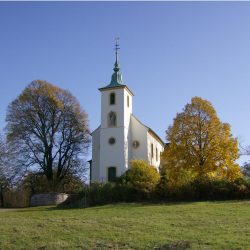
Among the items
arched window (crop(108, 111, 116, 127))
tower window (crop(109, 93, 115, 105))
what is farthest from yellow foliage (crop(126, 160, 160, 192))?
tower window (crop(109, 93, 115, 105))

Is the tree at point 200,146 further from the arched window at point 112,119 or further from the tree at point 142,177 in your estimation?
the arched window at point 112,119

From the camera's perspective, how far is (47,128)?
46.2 meters

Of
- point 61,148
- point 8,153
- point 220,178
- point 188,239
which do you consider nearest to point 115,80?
point 61,148

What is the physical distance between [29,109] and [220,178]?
22854mm

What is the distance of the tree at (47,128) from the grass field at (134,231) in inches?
975

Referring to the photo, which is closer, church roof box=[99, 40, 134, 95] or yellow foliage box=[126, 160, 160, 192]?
yellow foliage box=[126, 160, 160, 192]

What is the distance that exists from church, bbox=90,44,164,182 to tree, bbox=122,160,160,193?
8.61 m

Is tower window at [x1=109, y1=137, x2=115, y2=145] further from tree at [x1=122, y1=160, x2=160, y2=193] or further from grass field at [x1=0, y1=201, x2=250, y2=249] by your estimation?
grass field at [x1=0, y1=201, x2=250, y2=249]

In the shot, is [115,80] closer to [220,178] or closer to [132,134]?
Answer: [132,134]

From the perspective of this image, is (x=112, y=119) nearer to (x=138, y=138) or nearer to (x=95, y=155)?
(x=138, y=138)

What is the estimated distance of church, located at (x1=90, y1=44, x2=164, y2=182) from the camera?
45.4 meters

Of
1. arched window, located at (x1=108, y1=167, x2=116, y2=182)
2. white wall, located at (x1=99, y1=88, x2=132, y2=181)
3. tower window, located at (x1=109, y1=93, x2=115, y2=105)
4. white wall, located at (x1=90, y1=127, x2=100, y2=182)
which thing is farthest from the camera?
tower window, located at (x1=109, y1=93, x2=115, y2=105)

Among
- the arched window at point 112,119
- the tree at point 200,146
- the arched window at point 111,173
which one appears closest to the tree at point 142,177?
the tree at point 200,146

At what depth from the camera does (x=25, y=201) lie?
145ft
